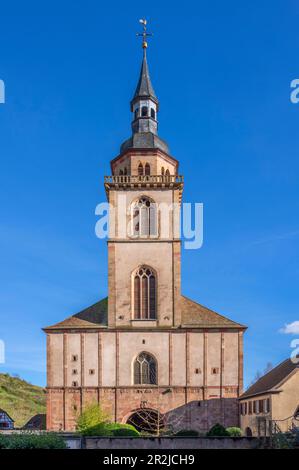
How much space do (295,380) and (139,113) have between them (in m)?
28.3

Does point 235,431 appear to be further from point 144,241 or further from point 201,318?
point 144,241

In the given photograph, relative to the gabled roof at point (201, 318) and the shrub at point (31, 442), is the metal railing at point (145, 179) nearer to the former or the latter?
the gabled roof at point (201, 318)

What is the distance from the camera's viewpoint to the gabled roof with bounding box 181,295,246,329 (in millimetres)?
51219

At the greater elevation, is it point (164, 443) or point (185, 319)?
point (185, 319)

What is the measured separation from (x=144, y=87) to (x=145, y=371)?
26137mm

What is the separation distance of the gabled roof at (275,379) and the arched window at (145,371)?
7.17m

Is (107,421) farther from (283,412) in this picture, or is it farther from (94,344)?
(283,412)

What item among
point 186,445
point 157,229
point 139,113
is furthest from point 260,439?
point 139,113

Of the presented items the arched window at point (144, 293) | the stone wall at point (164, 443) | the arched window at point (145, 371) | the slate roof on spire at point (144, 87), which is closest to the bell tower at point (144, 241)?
the arched window at point (144, 293)

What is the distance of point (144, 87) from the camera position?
195 feet

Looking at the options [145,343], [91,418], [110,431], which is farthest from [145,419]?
[110,431]

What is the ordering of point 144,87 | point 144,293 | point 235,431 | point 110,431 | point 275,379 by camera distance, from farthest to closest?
point 144,87, point 144,293, point 275,379, point 235,431, point 110,431

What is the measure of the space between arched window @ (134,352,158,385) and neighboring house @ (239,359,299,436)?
314 inches

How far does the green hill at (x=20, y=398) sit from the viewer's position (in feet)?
320
